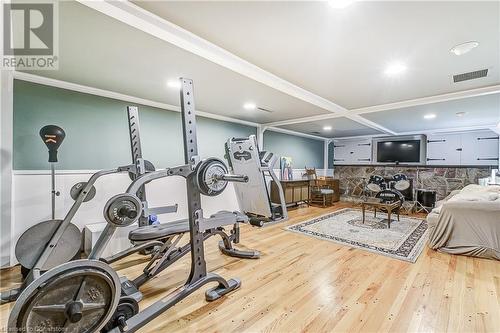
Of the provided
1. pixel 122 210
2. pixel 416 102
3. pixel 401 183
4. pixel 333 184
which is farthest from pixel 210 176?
pixel 333 184

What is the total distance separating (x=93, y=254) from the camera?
4.50ft

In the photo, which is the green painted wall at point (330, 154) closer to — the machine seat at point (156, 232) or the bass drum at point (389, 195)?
the bass drum at point (389, 195)

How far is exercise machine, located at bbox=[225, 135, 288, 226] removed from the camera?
3.29m

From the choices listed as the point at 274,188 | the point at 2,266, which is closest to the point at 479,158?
the point at 274,188

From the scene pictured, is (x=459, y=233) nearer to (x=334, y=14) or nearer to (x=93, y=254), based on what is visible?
(x=334, y=14)

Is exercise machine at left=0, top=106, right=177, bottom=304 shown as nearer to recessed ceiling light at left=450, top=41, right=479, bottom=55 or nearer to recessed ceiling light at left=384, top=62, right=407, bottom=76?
recessed ceiling light at left=384, top=62, right=407, bottom=76

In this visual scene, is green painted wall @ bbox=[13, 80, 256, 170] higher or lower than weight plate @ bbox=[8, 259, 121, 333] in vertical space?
higher

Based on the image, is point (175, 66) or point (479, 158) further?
point (479, 158)

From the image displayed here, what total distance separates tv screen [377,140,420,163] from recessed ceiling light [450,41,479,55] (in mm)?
4964

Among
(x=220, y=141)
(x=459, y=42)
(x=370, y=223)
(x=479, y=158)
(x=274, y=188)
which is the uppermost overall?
(x=459, y=42)

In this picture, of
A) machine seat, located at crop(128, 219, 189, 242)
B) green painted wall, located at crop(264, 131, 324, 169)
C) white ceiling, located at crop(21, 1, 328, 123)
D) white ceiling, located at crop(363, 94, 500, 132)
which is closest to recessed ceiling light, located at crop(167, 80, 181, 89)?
white ceiling, located at crop(21, 1, 328, 123)

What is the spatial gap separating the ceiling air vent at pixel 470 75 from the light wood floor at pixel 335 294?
2.09 meters

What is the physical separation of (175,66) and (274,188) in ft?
11.9

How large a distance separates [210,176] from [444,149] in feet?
21.9
